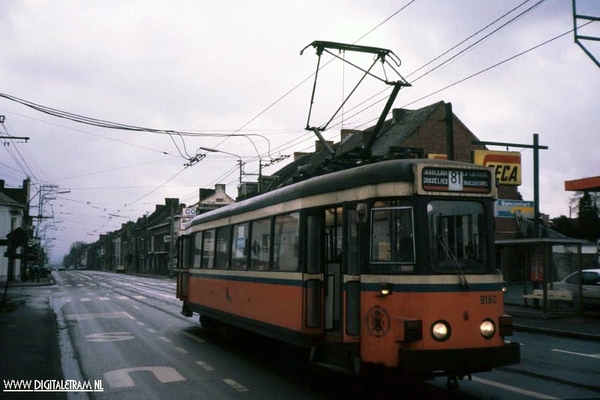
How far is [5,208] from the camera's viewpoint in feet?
165

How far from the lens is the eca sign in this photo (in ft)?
78.6

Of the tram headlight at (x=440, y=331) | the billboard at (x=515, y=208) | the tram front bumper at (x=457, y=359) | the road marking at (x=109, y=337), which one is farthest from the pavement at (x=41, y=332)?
the tram headlight at (x=440, y=331)

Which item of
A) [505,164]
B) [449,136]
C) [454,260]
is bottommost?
[454,260]

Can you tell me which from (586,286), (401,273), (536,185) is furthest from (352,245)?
(586,286)

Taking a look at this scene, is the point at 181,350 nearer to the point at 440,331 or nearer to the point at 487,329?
the point at 440,331

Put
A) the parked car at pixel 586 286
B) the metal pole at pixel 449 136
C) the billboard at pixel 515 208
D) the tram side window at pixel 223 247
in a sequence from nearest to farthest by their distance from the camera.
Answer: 1. the tram side window at pixel 223 247
2. the metal pole at pixel 449 136
3. the parked car at pixel 586 286
4. the billboard at pixel 515 208

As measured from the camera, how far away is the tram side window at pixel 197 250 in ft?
50.4

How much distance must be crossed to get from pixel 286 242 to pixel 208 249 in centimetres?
521

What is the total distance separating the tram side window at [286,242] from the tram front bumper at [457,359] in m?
2.83

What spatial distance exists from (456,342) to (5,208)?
50.8 meters

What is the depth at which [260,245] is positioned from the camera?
432 inches

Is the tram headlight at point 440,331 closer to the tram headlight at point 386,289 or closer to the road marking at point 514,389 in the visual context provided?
the tram headlight at point 386,289

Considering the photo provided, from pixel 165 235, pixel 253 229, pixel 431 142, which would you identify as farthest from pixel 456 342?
pixel 165 235

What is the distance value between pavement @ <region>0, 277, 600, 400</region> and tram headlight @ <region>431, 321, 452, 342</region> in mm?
4883
